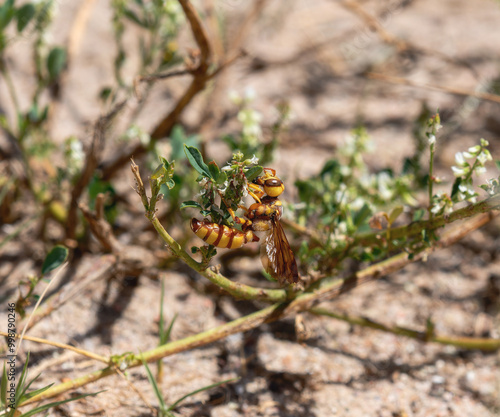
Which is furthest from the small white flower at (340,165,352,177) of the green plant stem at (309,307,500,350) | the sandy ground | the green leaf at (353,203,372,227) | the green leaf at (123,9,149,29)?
the green leaf at (123,9,149,29)

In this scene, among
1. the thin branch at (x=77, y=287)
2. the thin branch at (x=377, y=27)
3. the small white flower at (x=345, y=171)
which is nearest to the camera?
the thin branch at (x=77, y=287)

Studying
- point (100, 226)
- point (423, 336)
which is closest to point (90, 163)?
point (100, 226)

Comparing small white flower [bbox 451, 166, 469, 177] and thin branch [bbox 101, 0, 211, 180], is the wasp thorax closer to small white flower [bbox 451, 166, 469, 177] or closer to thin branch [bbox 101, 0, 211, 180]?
small white flower [bbox 451, 166, 469, 177]

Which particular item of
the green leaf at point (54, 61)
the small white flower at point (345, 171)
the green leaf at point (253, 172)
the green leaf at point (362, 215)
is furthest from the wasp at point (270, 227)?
the green leaf at point (54, 61)

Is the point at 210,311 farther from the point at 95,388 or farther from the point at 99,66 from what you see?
the point at 99,66

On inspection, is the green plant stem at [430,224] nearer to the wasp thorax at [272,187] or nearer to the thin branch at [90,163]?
the wasp thorax at [272,187]

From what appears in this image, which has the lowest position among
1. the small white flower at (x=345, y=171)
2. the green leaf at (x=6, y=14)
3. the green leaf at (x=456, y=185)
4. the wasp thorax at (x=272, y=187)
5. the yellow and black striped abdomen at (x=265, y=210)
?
the yellow and black striped abdomen at (x=265, y=210)
